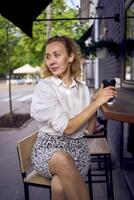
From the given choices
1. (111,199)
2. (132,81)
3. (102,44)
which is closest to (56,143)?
(111,199)

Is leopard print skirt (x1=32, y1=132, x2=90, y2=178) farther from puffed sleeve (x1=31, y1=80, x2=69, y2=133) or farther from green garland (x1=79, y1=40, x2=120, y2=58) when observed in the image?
green garland (x1=79, y1=40, x2=120, y2=58)

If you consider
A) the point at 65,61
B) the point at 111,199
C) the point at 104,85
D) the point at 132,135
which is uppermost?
the point at 65,61

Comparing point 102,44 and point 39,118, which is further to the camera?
point 102,44

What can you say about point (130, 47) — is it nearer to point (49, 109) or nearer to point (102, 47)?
point (102, 47)

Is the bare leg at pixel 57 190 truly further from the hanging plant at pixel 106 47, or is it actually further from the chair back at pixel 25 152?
the hanging plant at pixel 106 47

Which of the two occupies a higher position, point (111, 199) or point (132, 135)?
point (132, 135)

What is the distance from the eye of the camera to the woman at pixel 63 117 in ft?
7.94

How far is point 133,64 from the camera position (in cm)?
491

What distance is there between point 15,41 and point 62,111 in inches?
430

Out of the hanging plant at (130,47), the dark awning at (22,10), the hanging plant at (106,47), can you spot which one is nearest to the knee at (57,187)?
the dark awning at (22,10)

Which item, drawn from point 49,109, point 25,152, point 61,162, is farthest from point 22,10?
point 61,162

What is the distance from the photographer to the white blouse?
253 centimetres

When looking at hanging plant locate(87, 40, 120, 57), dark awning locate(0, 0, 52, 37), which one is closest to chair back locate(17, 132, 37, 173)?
dark awning locate(0, 0, 52, 37)

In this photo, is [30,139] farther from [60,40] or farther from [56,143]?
[60,40]
